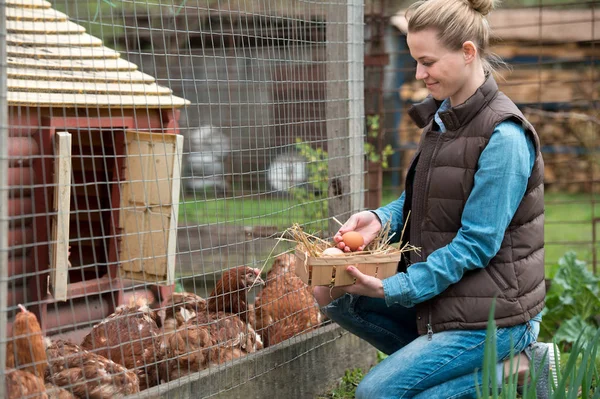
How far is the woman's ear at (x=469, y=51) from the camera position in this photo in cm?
324

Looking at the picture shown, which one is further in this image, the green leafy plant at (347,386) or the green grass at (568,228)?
the green grass at (568,228)

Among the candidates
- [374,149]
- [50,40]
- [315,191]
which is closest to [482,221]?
[315,191]

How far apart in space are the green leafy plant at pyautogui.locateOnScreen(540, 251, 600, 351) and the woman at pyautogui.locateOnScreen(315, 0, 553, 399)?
239 cm

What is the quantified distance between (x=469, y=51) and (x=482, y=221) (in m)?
0.67

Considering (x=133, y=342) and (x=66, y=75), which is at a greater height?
(x=66, y=75)

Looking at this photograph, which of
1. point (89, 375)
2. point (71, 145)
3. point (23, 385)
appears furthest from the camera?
point (71, 145)

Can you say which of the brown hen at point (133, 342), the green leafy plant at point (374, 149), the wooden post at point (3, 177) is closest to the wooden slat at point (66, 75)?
the brown hen at point (133, 342)

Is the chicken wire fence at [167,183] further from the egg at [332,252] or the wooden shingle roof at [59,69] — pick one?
the egg at [332,252]

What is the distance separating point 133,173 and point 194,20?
16.5 ft

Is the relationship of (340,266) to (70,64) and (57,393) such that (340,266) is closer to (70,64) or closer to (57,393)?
(57,393)

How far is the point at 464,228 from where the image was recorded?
3.20 meters

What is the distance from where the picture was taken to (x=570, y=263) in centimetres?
600

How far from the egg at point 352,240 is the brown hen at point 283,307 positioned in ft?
3.60

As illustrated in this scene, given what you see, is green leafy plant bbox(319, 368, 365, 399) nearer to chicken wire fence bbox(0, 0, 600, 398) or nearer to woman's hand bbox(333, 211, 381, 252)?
chicken wire fence bbox(0, 0, 600, 398)
